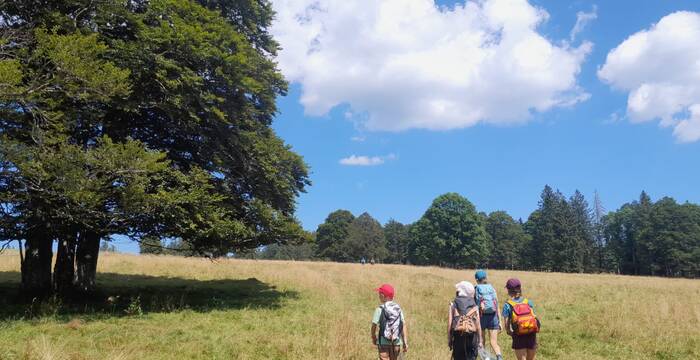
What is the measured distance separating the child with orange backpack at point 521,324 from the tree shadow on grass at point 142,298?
30.9 ft

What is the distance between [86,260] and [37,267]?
1.50 meters

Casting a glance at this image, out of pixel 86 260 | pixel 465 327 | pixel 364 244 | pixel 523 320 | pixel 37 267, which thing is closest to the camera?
pixel 465 327

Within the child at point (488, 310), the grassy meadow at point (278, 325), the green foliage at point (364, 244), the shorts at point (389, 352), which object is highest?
the green foliage at point (364, 244)

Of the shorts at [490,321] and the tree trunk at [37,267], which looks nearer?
the shorts at [490,321]

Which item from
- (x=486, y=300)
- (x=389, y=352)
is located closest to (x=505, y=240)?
(x=486, y=300)

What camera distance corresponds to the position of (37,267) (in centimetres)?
1478

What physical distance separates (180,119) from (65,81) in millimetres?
4410

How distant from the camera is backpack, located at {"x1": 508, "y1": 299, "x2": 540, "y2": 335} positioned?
7.20 meters

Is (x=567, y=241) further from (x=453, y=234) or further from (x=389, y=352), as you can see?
(x=389, y=352)

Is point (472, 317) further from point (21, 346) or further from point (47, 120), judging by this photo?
point (47, 120)

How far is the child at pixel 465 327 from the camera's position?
23.2 feet

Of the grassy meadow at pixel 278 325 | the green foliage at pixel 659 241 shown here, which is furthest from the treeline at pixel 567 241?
the grassy meadow at pixel 278 325

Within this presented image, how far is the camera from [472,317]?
712cm

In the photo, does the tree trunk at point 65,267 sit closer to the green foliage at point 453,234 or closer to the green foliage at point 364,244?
the green foliage at point 453,234
